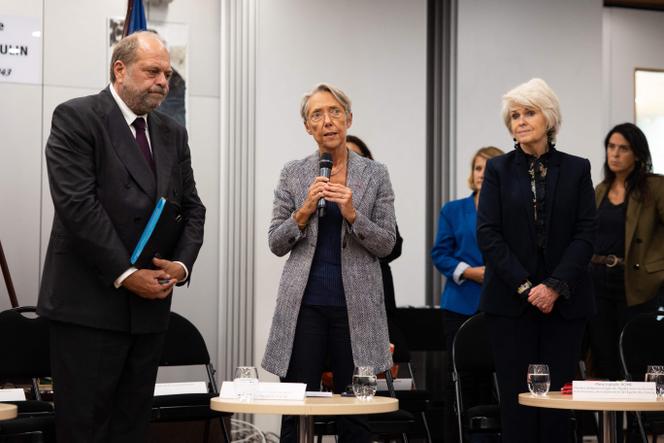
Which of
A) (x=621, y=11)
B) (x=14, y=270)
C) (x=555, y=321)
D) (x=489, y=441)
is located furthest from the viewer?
(x=621, y=11)

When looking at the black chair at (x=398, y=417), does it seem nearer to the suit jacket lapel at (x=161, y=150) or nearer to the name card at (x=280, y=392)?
the name card at (x=280, y=392)

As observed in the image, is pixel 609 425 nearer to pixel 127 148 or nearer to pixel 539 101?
pixel 539 101

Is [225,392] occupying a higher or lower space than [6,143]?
lower

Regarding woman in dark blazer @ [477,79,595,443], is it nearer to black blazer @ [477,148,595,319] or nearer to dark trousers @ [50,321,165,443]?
black blazer @ [477,148,595,319]

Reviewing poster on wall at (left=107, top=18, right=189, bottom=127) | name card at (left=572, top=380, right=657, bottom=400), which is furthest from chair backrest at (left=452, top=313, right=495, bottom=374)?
poster on wall at (left=107, top=18, right=189, bottom=127)

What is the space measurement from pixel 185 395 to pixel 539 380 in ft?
5.97

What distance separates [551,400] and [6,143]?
3.67 m

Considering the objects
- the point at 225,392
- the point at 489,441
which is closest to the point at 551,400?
the point at 225,392

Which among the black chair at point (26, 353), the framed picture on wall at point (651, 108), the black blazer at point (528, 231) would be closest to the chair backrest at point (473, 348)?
the black blazer at point (528, 231)

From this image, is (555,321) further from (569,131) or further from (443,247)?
(569,131)

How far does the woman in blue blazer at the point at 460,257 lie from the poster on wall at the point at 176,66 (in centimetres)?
170

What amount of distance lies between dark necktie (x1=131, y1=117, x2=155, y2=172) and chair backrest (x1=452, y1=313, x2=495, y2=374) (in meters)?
1.95

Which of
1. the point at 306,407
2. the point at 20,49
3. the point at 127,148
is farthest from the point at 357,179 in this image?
the point at 20,49

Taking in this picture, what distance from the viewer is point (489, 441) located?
195 inches
